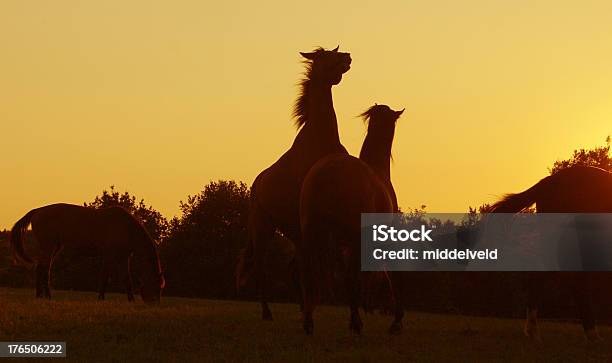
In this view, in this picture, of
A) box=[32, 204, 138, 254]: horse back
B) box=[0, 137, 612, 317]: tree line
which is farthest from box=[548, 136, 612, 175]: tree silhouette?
box=[32, 204, 138, 254]: horse back

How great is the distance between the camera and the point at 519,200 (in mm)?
13758

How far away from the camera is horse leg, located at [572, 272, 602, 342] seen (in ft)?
41.5

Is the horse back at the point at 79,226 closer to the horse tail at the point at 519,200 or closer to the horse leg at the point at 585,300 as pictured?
the horse tail at the point at 519,200

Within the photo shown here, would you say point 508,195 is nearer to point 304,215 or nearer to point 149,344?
point 304,215

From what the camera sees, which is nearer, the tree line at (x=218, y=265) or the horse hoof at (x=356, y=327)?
the horse hoof at (x=356, y=327)

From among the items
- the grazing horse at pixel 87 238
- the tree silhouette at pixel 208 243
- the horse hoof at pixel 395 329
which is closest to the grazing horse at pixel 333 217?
the horse hoof at pixel 395 329

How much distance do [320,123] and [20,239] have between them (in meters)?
13.3

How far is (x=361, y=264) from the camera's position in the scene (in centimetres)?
1261

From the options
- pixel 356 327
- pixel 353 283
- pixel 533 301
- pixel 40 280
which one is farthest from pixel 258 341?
pixel 40 280

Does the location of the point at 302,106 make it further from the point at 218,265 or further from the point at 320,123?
the point at 218,265

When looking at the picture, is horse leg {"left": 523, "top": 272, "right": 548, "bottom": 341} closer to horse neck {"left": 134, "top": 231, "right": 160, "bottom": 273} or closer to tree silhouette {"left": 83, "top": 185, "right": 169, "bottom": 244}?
horse neck {"left": 134, "top": 231, "right": 160, "bottom": 273}

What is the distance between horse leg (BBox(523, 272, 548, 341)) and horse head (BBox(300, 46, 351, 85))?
15.2 feet

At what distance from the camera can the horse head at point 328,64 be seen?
14750mm

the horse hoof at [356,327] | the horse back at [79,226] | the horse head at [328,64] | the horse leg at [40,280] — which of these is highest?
the horse head at [328,64]
